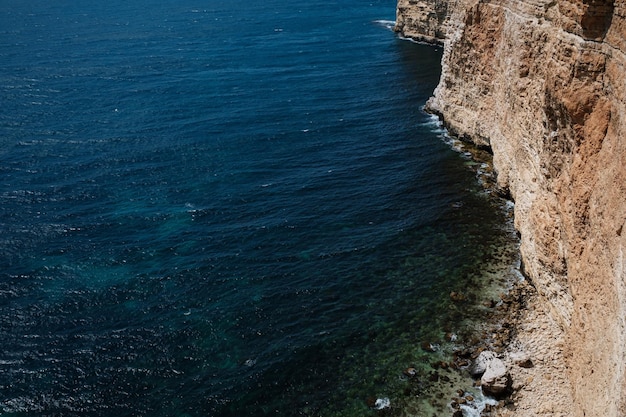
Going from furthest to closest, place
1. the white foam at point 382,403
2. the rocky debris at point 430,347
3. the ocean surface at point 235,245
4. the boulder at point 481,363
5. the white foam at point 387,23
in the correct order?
the white foam at point 387,23, the rocky debris at point 430,347, the ocean surface at point 235,245, the boulder at point 481,363, the white foam at point 382,403

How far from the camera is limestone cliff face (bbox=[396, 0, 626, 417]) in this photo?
26562mm

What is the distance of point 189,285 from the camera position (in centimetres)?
4709

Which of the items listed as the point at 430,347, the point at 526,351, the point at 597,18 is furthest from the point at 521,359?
the point at 597,18

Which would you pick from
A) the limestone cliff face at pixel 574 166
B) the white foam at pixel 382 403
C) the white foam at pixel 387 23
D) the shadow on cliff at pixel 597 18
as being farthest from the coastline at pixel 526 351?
the white foam at pixel 387 23

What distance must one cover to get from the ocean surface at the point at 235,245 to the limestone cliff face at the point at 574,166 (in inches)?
298

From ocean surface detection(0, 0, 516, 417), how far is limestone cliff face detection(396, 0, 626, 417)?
7571 millimetres

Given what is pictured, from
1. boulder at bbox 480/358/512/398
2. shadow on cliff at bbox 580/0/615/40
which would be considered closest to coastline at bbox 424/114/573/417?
boulder at bbox 480/358/512/398

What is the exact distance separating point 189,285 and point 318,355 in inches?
551

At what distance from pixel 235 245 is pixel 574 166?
3065 centimetres

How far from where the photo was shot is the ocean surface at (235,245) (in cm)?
3825

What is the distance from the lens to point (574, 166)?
32656mm

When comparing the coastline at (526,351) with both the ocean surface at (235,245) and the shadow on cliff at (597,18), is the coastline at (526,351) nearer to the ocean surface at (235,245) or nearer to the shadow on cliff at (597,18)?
the ocean surface at (235,245)

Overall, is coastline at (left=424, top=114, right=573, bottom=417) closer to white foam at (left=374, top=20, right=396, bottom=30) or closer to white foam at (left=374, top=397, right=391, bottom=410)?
white foam at (left=374, top=397, right=391, bottom=410)

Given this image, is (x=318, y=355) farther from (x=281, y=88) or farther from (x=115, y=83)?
(x=115, y=83)
